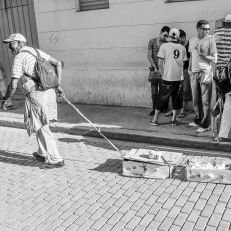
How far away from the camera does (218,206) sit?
146 inches

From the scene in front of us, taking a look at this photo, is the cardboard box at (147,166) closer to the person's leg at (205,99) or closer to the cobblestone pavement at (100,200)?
the cobblestone pavement at (100,200)

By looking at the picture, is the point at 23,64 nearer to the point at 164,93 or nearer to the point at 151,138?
the point at 151,138

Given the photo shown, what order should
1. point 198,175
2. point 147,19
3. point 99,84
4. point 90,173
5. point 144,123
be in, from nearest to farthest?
point 198,175, point 90,173, point 144,123, point 147,19, point 99,84

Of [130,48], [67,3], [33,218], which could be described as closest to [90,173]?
[33,218]

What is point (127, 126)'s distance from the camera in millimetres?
6629

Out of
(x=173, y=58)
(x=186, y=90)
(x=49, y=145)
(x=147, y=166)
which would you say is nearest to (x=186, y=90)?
(x=186, y=90)

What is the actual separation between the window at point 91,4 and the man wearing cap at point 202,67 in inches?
123

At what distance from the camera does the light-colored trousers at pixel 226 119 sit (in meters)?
5.23

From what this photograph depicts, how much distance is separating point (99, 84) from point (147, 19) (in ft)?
6.72

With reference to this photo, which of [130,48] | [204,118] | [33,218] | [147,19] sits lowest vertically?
[33,218]

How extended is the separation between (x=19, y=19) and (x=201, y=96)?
20.8 ft

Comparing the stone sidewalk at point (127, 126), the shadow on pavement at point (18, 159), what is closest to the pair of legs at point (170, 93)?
the stone sidewalk at point (127, 126)

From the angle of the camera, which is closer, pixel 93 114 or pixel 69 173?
pixel 69 173

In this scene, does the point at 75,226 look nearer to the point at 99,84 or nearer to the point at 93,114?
the point at 93,114
